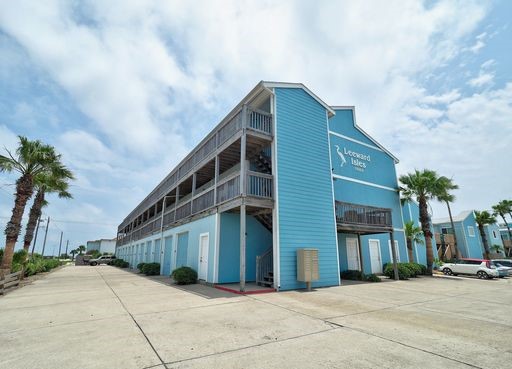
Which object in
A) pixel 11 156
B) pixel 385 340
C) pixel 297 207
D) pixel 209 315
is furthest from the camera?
pixel 11 156

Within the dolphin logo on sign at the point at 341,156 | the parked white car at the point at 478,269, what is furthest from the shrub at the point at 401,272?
the dolphin logo on sign at the point at 341,156

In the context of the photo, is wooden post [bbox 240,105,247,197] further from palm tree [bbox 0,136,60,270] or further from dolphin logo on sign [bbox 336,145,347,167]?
palm tree [bbox 0,136,60,270]

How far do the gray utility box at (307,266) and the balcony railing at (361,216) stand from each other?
11.3 ft

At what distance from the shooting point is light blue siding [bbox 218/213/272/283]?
42.1ft

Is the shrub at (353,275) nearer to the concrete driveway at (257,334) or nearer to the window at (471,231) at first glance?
the concrete driveway at (257,334)

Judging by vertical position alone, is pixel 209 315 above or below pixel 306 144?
below

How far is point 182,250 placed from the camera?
1759 cm

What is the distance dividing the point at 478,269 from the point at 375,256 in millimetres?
7421

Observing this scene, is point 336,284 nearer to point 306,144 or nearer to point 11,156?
point 306,144

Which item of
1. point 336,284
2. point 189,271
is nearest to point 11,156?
point 189,271

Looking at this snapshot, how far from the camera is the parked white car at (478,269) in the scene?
18.0 meters

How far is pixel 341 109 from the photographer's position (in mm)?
19688

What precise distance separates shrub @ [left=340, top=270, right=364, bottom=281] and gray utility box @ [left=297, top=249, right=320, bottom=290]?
546 centimetres

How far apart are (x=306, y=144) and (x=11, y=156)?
16236 mm
